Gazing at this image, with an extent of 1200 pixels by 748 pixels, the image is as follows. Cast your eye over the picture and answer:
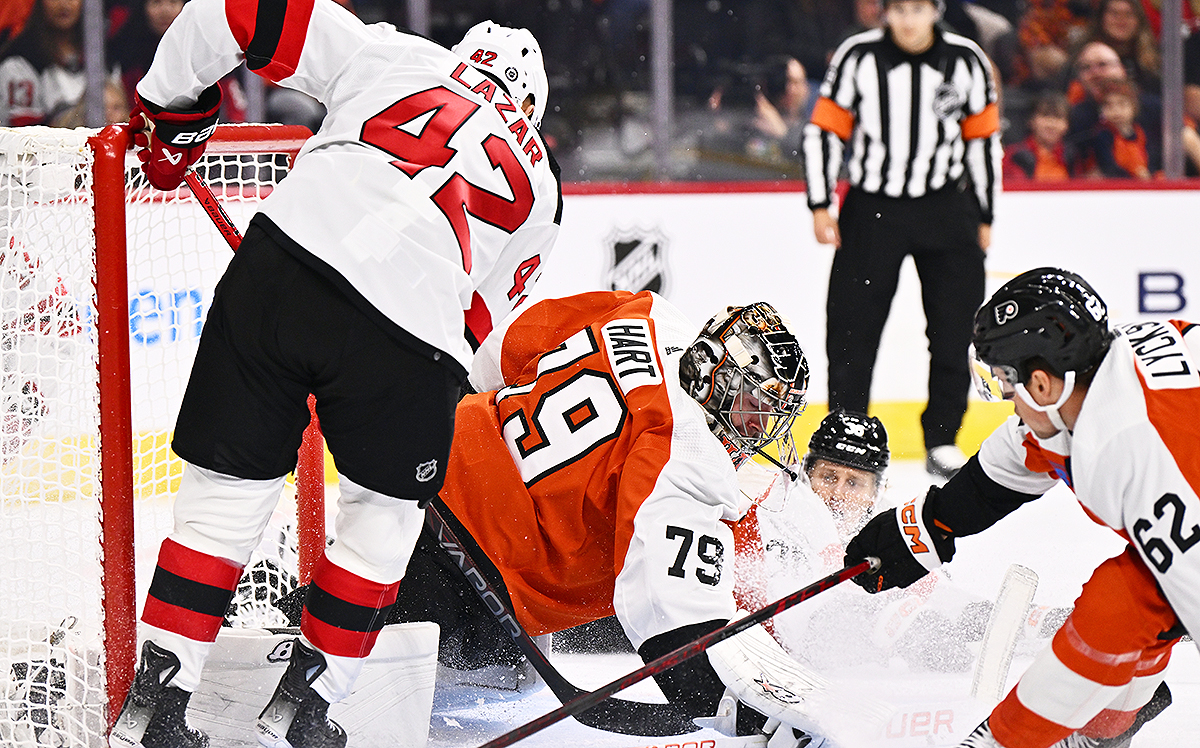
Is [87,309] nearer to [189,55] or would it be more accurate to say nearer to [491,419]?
[189,55]

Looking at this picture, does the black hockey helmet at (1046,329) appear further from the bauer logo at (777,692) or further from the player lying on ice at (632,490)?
the bauer logo at (777,692)

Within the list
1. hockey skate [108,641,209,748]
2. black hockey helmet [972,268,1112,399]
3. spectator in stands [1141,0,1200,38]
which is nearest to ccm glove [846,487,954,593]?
black hockey helmet [972,268,1112,399]

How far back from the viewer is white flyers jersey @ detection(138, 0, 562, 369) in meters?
1.77

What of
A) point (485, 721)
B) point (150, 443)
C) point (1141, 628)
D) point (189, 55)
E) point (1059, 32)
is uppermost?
point (1059, 32)

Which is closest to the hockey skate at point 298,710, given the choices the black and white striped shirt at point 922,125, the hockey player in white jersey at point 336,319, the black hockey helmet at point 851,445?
the hockey player in white jersey at point 336,319

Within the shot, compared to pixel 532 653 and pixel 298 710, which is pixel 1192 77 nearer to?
pixel 532 653

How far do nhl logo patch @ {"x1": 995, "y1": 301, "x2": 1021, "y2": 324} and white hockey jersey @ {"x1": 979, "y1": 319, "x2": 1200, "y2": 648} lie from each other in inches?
5.5

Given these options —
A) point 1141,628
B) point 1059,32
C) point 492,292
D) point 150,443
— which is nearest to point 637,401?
point 492,292

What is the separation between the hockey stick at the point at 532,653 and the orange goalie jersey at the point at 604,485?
34 millimetres

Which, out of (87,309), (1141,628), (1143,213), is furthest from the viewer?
(1143,213)

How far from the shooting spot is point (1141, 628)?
1827 mm

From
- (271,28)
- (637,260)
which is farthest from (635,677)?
(637,260)

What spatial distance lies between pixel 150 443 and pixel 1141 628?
1.80 m

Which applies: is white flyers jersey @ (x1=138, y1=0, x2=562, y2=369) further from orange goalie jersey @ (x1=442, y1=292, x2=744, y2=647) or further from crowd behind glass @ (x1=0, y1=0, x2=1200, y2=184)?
crowd behind glass @ (x1=0, y1=0, x2=1200, y2=184)
